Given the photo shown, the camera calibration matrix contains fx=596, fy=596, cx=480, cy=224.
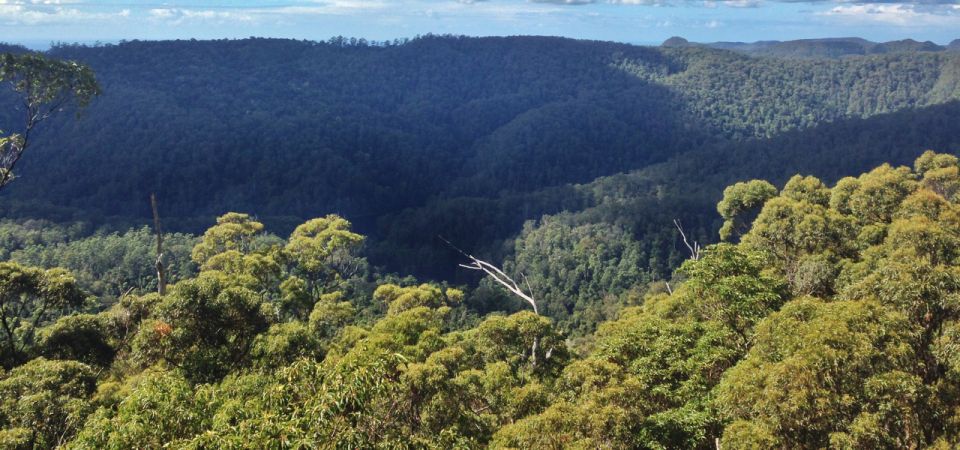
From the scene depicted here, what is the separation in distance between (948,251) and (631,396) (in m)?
10.1

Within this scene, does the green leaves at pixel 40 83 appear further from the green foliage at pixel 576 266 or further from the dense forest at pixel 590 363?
the green foliage at pixel 576 266

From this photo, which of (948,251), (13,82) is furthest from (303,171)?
(948,251)

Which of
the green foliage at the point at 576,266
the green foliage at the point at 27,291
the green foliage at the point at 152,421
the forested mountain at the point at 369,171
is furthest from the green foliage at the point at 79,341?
the forested mountain at the point at 369,171

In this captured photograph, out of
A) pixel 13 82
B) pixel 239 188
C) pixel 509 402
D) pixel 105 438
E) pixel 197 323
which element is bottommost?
pixel 239 188

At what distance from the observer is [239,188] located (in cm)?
13188

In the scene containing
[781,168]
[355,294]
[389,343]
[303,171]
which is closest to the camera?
[389,343]

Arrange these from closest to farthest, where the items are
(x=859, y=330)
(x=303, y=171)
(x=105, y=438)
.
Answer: (x=105, y=438)
(x=859, y=330)
(x=303, y=171)

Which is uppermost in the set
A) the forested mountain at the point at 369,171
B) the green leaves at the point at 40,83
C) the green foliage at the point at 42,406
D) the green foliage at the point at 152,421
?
the green leaves at the point at 40,83

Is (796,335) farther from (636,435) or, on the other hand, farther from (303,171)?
(303,171)

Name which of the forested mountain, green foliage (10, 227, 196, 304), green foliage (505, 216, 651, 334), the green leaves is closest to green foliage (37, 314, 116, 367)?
the green leaves

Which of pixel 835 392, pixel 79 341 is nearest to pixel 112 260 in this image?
pixel 79 341

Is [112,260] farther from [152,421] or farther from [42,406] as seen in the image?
[152,421]

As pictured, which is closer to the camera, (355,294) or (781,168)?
(355,294)

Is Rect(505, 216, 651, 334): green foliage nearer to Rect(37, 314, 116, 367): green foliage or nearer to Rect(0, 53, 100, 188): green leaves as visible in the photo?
Rect(37, 314, 116, 367): green foliage
